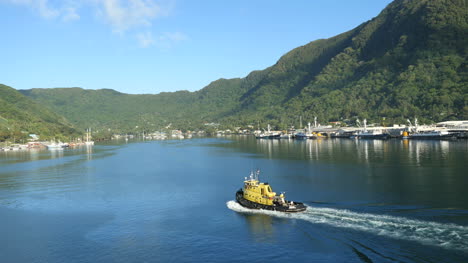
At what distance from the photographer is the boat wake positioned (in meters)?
33.4

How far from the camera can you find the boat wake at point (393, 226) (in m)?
33.4

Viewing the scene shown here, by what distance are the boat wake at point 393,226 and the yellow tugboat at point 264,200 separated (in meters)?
0.68

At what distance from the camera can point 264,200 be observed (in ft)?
153

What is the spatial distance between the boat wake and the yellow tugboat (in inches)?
26.8

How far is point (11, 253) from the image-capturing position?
35.8 metres

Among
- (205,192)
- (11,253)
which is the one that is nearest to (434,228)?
(205,192)

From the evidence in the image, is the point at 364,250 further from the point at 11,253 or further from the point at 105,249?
the point at 11,253

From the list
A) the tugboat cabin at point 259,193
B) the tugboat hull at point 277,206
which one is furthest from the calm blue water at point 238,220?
the tugboat cabin at point 259,193

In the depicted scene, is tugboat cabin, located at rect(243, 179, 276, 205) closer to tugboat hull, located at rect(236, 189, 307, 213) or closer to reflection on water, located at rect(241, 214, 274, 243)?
tugboat hull, located at rect(236, 189, 307, 213)

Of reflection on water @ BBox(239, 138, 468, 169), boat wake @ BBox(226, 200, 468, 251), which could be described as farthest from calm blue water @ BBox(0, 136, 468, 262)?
reflection on water @ BBox(239, 138, 468, 169)

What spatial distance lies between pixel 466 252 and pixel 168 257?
24.8 m

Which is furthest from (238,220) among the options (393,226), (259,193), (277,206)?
(393,226)

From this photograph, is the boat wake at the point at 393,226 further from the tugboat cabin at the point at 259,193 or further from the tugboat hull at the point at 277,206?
the tugboat cabin at the point at 259,193

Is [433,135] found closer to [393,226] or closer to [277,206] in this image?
[277,206]
